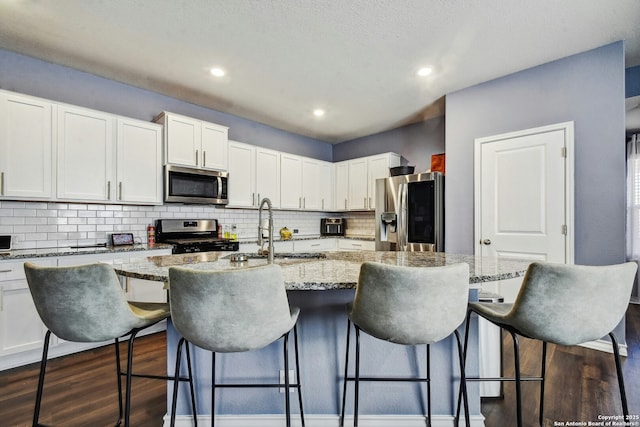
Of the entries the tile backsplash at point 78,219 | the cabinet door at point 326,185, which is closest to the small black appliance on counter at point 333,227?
the cabinet door at point 326,185

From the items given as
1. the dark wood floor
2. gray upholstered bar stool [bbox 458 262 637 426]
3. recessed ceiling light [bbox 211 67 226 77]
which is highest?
recessed ceiling light [bbox 211 67 226 77]

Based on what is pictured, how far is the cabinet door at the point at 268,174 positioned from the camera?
423 centimetres

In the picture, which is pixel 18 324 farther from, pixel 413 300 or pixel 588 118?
pixel 588 118

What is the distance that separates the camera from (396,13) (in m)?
2.12

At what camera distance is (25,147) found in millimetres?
2504

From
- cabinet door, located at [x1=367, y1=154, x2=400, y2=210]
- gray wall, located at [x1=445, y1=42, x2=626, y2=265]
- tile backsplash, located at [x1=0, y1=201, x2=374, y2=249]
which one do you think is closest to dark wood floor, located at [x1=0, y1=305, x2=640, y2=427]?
gray wall, located at [x1=445, y1=42, x2=626, y2=265]

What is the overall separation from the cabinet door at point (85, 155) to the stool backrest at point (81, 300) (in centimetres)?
185

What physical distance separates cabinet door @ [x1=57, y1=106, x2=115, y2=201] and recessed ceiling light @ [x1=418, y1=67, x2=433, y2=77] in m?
3.02

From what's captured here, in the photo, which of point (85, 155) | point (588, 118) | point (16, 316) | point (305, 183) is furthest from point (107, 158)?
point (588, 118)

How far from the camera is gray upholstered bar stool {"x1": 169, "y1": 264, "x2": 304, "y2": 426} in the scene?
1050 millimetres

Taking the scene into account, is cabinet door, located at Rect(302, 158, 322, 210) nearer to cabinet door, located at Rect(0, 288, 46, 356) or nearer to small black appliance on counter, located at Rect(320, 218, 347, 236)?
small black appliance on counter, located at Rect(320, 218, 347, 236)

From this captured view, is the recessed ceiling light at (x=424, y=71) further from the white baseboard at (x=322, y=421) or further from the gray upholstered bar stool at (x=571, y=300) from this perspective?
the white baseboard at (x=322, y=421)

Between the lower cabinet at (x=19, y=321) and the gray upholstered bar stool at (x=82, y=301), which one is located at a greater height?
the gray upholstered bar stool at (x=82, y=301)

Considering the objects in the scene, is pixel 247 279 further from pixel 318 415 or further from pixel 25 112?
pixel 25 112
